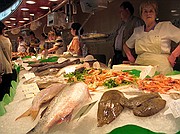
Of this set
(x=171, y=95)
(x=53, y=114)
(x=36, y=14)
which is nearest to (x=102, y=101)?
(x=53, y=114)

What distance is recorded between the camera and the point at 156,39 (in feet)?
10.1

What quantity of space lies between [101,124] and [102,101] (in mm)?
168

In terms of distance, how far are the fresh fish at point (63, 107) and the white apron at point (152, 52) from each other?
1.95 m

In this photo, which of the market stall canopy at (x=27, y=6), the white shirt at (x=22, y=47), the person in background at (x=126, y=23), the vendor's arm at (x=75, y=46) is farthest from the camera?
the white shirt at (x=22, y=47)

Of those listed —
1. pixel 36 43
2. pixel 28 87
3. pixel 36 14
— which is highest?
pixel 36 14

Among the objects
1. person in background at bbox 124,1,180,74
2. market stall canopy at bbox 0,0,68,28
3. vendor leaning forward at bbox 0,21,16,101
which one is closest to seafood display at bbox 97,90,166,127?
person in background at bbox 124,1,180,74

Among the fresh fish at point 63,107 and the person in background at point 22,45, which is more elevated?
the fresh fish at point 63,107

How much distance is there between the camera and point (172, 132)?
0.99 m

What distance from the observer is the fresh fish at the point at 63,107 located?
1014mm

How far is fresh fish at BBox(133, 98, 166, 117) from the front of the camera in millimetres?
1119

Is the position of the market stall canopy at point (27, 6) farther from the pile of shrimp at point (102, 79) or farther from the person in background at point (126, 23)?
the pile of shrimp at point (102, 79)

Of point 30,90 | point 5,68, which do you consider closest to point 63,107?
point 30,90

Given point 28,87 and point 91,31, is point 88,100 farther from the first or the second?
point 91,31

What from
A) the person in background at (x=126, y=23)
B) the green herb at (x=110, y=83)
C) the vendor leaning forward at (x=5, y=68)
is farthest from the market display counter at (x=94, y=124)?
the person in background at (x=126, y=23)
